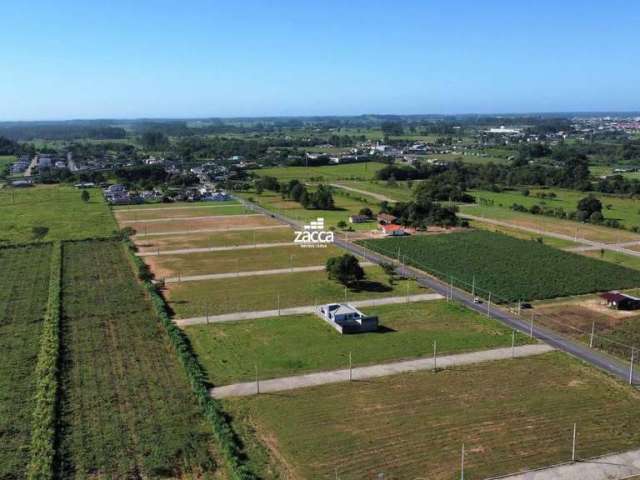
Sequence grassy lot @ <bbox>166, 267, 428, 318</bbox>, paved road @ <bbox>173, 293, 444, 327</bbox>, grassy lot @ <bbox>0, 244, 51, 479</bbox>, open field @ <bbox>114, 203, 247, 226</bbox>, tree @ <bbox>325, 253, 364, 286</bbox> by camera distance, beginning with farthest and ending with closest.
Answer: open field @ <bbox>114, 203, 247, 226</bbox>
tree @ <bbox>325, 253, 364, 286</bbox>
grassy lot @ <bbox>166, 267, 428, 318</bbox>
paved road @ <bbox>173, 293, 444, 327</bbox>
grassy lot @ <bbox>0, 244, 51, 479</bbox>

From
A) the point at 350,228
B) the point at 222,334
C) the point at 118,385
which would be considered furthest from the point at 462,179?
the point at 118,385

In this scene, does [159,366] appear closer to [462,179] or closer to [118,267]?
[118,267]

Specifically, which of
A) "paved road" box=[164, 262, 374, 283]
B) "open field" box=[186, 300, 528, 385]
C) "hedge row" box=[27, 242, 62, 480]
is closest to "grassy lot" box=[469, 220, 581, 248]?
"paved road" box=[164, 262, 374, 283]

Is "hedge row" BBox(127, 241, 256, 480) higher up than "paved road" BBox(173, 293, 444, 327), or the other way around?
"hedge row" BBox(127, 241, 256, 480)

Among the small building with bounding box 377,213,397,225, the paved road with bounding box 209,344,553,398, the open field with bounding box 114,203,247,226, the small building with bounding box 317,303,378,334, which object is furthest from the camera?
the open field with bounding box 114,203,247,226

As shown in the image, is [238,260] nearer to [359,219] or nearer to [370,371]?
[359,219]

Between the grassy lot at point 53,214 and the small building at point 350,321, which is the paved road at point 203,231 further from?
the small building at point 350,321

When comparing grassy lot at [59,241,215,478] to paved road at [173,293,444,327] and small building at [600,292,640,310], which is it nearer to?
paved road at [173,293,444,327]
